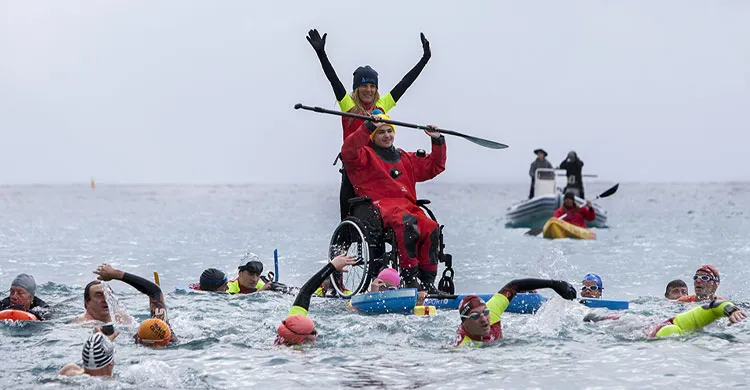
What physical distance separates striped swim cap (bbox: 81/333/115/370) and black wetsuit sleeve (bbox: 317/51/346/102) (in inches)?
190

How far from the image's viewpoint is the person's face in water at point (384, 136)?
1122cm

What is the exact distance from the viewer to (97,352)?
7.24 m

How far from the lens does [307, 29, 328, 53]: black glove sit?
11.1 m

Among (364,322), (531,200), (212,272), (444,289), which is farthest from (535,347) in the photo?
(531,200)

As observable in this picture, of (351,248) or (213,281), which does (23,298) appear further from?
(351,248)

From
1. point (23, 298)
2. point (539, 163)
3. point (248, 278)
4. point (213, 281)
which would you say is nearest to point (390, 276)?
point (248, 278)

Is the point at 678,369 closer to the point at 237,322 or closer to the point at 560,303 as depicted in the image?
the point at 560,303

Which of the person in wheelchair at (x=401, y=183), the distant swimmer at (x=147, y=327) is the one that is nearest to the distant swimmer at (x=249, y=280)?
the person in wheelchair at (x=401, y=183)

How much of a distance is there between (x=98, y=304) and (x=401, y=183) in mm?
3754

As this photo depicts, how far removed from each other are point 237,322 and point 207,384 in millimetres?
2984

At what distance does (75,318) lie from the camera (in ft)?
34.6

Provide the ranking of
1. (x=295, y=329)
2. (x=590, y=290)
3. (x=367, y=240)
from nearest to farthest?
(x=295, y=329) < (x=367, y=240) < (x=590, y=290)

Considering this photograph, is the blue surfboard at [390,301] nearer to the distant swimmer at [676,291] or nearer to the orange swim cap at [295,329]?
the orange swim cap at [295,329]

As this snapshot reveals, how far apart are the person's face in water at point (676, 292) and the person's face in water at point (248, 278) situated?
565cm
